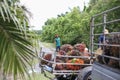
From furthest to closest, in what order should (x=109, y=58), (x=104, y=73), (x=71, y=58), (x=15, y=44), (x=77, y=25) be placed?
1. (x=77, y=25)
2. (x=71, y=58)
3. (x=109, y=58)
4. (x=104, y=73)
5. (x=15, y=44)

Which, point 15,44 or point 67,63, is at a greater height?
point 15,44

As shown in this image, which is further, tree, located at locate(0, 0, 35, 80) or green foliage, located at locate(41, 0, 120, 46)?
green foliage, located at locate(41, 0, 120, 46)

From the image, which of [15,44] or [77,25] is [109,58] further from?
[77,25]

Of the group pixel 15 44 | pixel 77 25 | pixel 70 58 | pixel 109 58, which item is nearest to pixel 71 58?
pixel 70 58

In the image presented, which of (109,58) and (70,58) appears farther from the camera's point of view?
(70,58)

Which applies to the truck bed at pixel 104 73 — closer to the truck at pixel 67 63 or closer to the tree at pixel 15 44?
the tree at pixel 15 44

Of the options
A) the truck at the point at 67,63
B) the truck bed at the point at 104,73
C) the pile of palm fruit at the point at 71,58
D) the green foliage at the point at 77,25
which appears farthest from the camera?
the green foliage at the point at 77,25

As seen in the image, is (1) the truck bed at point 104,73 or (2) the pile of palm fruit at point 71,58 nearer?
(1) the truck bed at point 104,73

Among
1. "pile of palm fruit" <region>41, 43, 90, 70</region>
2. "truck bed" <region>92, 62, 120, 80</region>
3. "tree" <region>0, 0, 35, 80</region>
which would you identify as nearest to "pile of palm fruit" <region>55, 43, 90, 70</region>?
"pile of palm fruit" <region>41, 43, 90, 70</region>

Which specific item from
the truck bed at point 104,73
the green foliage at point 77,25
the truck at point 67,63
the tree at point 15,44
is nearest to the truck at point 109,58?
the truck bed at point 104,73

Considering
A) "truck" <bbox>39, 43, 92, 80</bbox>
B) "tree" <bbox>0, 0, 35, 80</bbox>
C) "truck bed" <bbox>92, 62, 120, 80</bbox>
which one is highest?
"tree" <bbox>0, 0, 35, 80</bbox>

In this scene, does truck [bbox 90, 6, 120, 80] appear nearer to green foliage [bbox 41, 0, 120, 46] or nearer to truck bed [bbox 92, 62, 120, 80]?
truck bed [bbox 92, 62, 120, 80]

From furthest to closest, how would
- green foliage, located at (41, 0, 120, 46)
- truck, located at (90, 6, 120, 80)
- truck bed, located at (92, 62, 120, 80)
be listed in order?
green foliage, located at (41, 0, 120, 46) → truck, located at (90, 6, 120, 80) → truck bed, located at (92, 62, 120, 80)

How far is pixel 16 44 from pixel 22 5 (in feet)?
2.03
